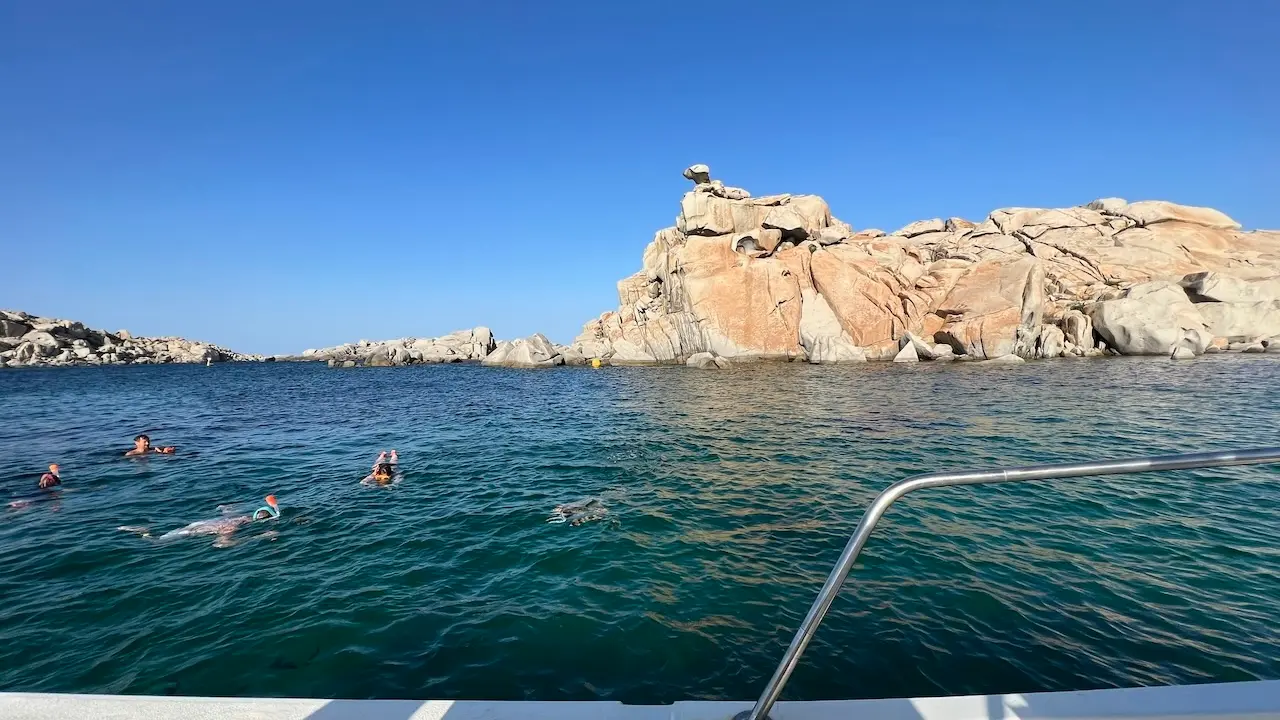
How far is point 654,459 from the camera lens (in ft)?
51.3

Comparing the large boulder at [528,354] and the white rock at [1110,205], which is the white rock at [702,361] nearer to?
the large boulder at [528,354]

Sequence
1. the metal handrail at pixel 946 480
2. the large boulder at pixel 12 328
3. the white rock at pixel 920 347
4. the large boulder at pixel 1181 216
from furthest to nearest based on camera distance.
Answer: the large boulder at pixel 12 328 → the large boulder at pixel 1181 216 → the white rock at pixel 920 347 → the metal handrail at pixel 946 480

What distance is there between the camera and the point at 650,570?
326 inches

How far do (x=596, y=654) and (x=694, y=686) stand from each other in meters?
1.25

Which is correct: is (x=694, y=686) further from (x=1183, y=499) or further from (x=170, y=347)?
(x=170, y=347)

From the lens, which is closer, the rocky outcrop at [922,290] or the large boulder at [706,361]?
the rocky outcrop at [922,290]

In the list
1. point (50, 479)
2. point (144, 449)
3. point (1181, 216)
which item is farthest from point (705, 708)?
point (1181, 216)

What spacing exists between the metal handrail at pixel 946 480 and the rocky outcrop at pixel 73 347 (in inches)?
4905

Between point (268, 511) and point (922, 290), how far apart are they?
59044 millimetres

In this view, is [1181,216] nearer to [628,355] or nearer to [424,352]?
[628,355]

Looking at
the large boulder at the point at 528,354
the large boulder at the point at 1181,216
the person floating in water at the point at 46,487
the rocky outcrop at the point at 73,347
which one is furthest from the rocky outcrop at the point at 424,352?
the large boulder at the point at 1181,216

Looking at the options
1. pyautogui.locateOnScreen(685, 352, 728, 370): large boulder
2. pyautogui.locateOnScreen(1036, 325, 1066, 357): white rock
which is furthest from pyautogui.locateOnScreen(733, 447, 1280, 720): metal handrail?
pyautogui.locateOnScreen(1036, 325, 1066, 357): white rock

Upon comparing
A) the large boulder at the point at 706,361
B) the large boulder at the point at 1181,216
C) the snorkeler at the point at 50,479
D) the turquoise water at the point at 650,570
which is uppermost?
the large boulder at the point at 1181,216

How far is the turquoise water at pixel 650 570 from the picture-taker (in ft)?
18.6
